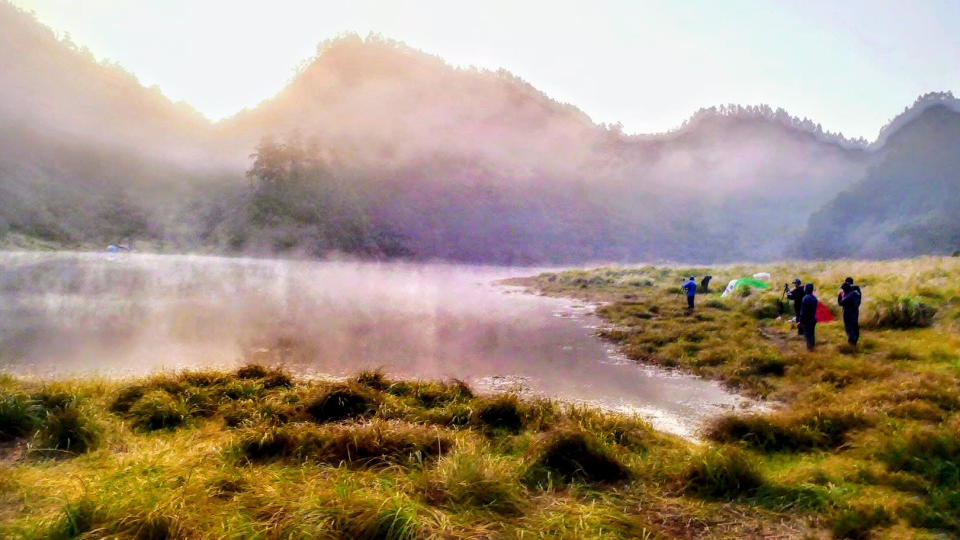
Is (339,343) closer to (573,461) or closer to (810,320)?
(573,461)

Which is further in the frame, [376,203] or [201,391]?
[376,203]

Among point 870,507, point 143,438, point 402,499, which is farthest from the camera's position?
point 143,438

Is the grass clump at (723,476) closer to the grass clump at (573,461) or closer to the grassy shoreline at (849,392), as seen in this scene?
the grassy shoreline at (849,392)

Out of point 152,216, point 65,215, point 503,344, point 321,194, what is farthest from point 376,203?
point 503,344

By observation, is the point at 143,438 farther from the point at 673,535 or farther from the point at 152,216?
the point at 152,216

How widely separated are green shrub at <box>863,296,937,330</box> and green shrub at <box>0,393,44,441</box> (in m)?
25.7

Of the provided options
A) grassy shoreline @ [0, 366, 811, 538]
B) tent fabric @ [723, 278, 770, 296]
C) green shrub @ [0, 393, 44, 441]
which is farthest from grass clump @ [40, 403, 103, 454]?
tent fabric @ [723, 278, 770, 296]

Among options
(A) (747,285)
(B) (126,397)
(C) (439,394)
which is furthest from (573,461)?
(A) (747,285)

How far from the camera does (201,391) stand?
10.4 m

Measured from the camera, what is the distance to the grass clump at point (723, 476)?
7.05 m

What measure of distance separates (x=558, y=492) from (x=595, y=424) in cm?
279

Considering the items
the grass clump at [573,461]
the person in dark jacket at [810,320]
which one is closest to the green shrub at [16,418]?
the grass clump at [573,461]

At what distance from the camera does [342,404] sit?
984cm

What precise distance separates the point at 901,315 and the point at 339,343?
2193cm
